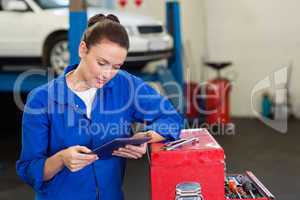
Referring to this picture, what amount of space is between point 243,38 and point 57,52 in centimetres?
349

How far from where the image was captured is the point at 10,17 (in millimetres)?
5250

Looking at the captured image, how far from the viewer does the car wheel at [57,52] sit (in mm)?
5113

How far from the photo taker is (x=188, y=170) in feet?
5.03

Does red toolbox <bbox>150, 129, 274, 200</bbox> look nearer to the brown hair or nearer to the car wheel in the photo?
the brown hair

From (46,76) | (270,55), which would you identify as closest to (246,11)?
(270,55)

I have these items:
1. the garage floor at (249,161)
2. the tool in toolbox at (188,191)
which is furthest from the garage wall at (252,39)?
the tool in toolbox at (188,191)

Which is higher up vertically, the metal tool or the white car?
the white car

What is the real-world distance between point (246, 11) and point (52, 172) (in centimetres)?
623

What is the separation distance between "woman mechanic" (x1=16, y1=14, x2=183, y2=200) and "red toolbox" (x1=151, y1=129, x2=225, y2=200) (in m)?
0.09

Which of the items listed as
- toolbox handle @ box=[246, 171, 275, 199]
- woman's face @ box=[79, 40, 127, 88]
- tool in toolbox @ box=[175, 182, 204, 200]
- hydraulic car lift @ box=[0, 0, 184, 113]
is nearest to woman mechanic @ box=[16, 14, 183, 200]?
woman's face @ box=[79, 40, 127, 88]

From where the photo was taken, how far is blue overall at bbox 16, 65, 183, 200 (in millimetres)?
1569

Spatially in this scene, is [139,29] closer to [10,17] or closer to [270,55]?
[10,17]

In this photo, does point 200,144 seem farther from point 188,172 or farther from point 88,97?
point 88,97

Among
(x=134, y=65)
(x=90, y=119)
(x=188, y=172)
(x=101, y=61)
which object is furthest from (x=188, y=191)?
(x=134, y=65)
